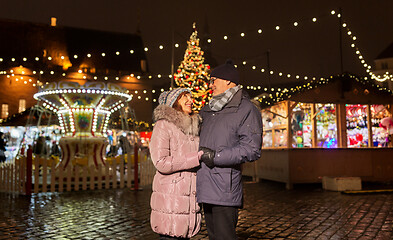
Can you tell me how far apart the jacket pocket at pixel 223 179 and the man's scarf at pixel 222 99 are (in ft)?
1.68

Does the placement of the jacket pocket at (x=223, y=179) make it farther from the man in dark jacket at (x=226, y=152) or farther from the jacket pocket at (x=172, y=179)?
the jacket pocket at (x=172, y=179)

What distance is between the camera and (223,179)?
294cm

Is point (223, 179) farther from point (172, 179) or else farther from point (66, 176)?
point (66, 176)

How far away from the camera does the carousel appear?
1385 centimetres

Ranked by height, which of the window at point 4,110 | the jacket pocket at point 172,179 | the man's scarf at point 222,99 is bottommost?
the jacket pocket at point 172,179

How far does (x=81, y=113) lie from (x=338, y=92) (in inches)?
362

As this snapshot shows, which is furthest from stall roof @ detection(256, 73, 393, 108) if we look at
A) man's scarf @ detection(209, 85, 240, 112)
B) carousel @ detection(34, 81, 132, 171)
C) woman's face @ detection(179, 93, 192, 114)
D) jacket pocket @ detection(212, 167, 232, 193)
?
jacket pocket @ detection(212, 167, 232, 193)

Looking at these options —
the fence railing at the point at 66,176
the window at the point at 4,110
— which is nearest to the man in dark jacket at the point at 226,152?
the fence railing at the point at 66,176

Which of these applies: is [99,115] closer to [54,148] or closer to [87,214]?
[87,214]

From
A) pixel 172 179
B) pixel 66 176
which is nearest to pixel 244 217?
pixel 172 179

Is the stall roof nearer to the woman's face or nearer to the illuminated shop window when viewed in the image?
the illuminated shop window

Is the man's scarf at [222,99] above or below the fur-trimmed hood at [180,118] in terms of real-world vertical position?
above

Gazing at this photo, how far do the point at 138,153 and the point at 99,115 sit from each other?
3236mm

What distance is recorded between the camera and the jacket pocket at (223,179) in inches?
116
